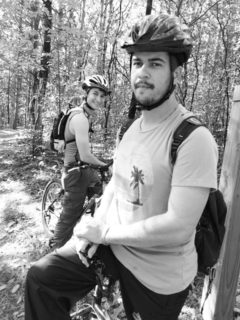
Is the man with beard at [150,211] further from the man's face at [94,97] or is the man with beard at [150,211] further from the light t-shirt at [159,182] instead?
the man's face at [94,97]

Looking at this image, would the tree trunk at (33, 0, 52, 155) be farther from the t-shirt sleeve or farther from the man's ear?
the t-shirt sleeve

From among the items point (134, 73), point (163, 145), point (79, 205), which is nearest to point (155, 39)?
point (134, 73)

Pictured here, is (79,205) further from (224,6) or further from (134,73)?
(224,6)

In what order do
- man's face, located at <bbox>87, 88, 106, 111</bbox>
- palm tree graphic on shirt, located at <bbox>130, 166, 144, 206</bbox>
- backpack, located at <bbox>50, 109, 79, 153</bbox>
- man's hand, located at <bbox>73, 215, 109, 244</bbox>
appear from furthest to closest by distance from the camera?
man's face, located at <bbox>87, 88, 106, 111</bbox> < backpack, located at <bbox>50, 109, 79, 153</bbox> < man's hand, located at <bbox>73, 215, 109, 244</bbox> < palm tree graphic on shirt, located at <bbox>130, 166, 144, 206</bbox>

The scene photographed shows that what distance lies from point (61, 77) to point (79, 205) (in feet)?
19.9

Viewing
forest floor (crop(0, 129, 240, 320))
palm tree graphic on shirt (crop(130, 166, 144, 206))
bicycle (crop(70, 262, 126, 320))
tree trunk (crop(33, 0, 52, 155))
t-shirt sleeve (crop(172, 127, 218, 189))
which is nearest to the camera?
t-shirt sleeve (crop(172, 127, 218, 189))

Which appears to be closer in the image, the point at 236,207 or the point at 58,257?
the point at 58,257

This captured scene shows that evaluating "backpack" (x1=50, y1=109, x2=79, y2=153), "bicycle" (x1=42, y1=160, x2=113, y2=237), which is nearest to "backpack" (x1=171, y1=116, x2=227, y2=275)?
"backpack" (x1=50, y1=109, x2=79, y2=153)

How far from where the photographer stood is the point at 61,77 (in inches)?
346

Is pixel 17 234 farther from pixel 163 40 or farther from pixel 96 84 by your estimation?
pixel 163 40

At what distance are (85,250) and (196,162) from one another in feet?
2.84

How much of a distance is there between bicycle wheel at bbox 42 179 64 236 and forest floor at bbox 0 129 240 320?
186 millimetres

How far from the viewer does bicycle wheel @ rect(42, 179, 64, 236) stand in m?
4.81

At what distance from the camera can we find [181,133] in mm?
1357
